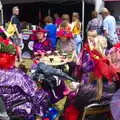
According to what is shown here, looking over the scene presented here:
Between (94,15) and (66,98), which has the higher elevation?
(94,15)

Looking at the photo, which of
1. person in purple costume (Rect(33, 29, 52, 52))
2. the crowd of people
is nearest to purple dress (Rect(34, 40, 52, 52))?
person in purple costume (Rect(33, 29, 52, 52))

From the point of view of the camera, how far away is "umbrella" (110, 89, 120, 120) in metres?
4.80

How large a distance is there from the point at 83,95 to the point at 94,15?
852 centimetres

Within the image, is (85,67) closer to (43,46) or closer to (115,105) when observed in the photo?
(115,105)

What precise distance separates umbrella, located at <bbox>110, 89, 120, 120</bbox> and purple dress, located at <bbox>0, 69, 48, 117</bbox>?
728 mm

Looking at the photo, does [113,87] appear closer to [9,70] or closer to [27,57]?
[9,70]

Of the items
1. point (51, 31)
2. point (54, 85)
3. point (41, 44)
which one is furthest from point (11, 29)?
point (54, 85)

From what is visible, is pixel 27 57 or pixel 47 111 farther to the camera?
pixel 27 57

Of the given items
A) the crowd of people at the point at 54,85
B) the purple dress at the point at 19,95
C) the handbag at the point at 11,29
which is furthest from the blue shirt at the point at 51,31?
the purple dress at the point at 19,95

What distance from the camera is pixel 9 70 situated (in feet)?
16.2

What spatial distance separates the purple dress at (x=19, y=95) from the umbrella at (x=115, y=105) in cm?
73

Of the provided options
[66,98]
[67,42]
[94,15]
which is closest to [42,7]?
[94,15]

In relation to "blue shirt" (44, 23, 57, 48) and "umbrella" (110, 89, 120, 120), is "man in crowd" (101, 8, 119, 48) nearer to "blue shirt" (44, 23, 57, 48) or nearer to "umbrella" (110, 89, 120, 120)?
"blue shirt" (44, 23, 57, 48)

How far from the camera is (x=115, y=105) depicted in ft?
16.1
